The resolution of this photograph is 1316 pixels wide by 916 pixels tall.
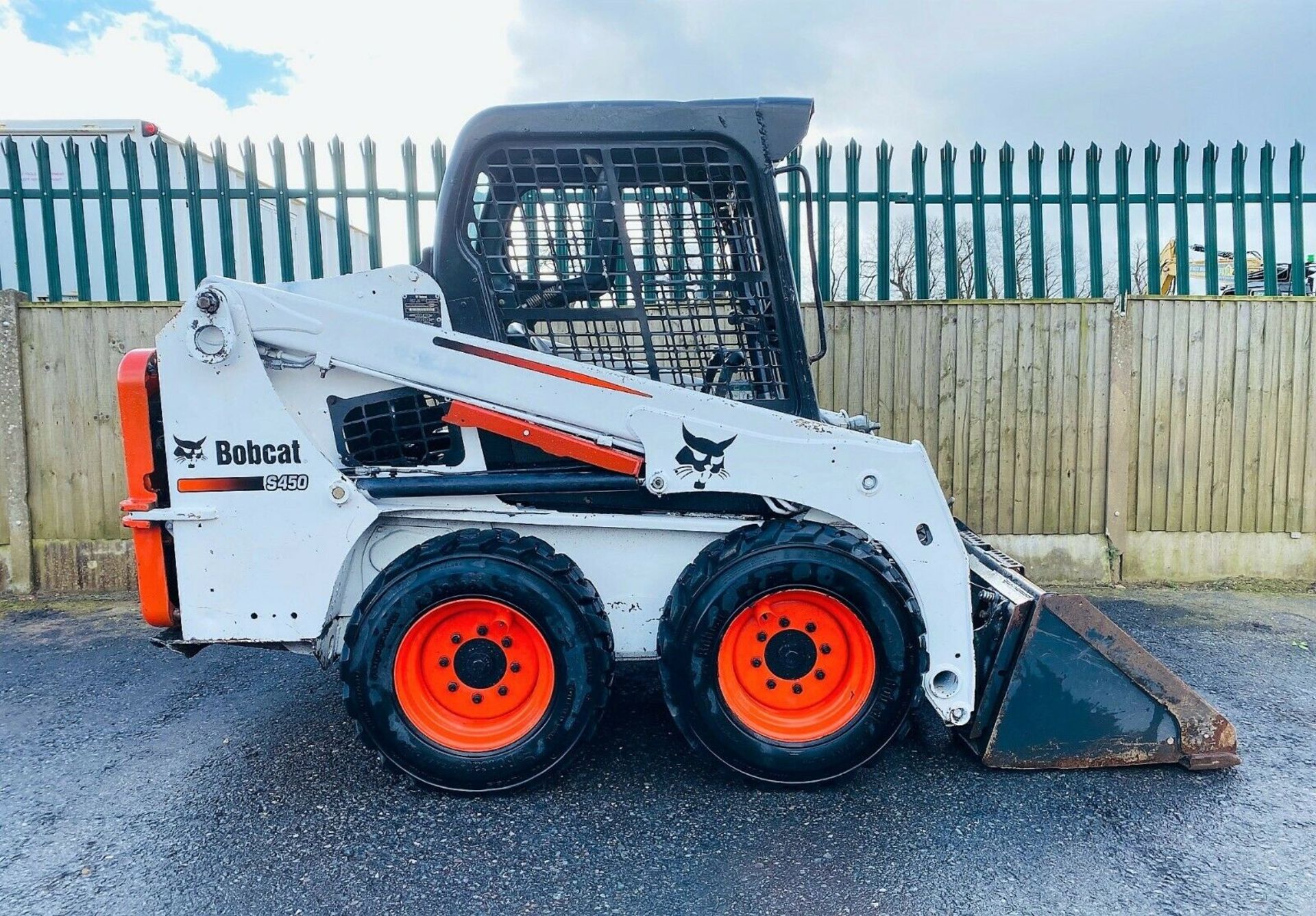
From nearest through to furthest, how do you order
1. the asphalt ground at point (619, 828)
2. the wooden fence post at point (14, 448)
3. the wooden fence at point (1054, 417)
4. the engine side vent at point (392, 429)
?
the asphalt ground at point (619, 828), the engine side vent at point (392, 429), the wooden fence post at point (14, 448), the wooden fence at point (1054, 417)

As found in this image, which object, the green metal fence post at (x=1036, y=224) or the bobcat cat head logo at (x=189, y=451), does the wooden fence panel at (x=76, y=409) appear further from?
the green metal fence post at (x=1036, y=224)

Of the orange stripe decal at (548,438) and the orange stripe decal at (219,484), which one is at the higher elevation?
the orange stripe decal at (548,438)

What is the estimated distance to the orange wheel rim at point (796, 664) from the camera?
122 inches

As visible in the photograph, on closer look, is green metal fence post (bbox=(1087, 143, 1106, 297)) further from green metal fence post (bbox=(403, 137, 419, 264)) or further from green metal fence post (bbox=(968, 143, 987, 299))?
green metal fence post (bbox=(403, 137, 419, 264))

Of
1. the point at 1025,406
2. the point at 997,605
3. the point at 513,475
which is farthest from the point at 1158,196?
the point at 513,475

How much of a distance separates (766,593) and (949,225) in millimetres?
3794

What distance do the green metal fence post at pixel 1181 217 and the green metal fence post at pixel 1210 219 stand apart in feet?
0.37

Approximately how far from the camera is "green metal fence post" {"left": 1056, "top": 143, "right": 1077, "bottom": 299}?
5.75 meters

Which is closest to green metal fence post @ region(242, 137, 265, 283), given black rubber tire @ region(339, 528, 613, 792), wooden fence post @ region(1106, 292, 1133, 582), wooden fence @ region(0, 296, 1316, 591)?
wooden fence @ region(0, 296, 1316, 591)

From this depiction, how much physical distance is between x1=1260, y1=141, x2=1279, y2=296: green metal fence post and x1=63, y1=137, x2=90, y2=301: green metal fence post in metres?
7.85

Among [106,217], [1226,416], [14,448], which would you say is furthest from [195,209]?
[1226,416]

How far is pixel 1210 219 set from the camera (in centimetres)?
581

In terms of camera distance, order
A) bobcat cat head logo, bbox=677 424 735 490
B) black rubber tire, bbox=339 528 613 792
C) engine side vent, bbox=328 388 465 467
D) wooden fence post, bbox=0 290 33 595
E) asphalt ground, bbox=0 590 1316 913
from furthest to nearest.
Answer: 1. wooden fence post, bbox=0 290 33 595
2. engine side vent, bbox=328 388 465 467
3. bobcat cat head logo, bbox=677 424 735 490
4. black rubber tire, bbox=339 528 613 792
5. asphalt ground, bbox=0 590 1316 913

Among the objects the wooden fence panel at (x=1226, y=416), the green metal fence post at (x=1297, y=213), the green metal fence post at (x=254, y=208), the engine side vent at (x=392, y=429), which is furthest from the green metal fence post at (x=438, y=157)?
the green metal fence post at (x=1297, y=213)
